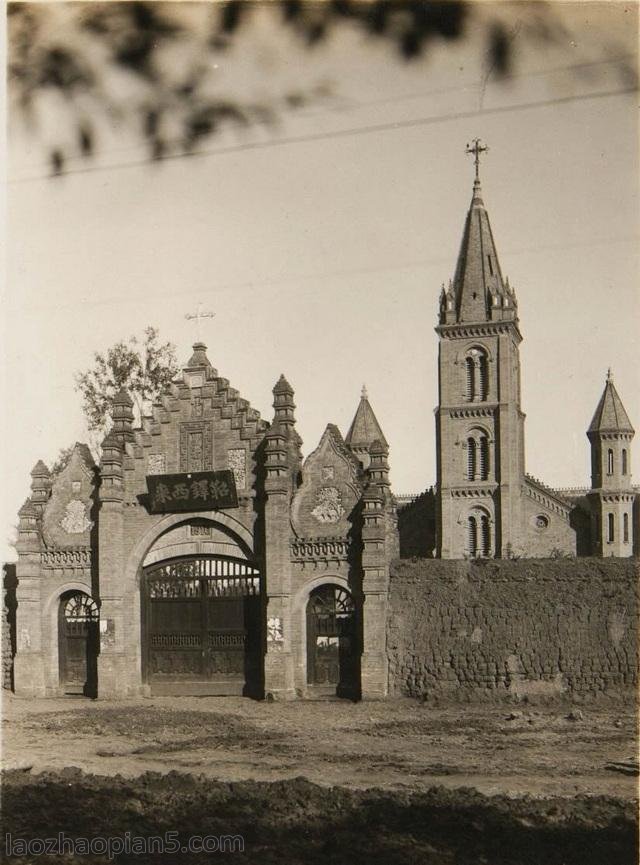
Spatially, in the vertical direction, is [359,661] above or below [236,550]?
below

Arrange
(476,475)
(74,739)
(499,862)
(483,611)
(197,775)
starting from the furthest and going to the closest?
(476,475) → (483,611) → (74,739) → (197,775) → (499,862)

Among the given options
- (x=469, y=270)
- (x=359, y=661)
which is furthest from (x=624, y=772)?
(x=469, y=270)

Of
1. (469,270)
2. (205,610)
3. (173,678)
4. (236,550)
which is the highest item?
(469,270)

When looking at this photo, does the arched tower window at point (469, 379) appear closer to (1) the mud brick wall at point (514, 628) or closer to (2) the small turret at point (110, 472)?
(2) the small turret at point (110, 472)

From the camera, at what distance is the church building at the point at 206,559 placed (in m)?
23.7

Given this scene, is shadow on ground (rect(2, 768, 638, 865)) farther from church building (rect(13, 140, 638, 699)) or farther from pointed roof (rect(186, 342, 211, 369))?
pointed roof (rect(186, 342, 211, 369))

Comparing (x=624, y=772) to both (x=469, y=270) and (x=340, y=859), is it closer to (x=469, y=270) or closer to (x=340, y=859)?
(x=340, y=859)

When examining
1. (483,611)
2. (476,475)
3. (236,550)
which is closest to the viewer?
(483,611)

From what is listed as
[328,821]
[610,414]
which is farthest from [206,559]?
[610,414]

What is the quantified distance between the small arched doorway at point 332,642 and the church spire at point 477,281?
36.9 m

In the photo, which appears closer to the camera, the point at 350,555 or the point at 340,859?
the point at 340,859

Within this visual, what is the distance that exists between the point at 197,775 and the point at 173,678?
10976mm

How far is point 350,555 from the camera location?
23.7m

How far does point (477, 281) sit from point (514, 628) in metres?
39.9
